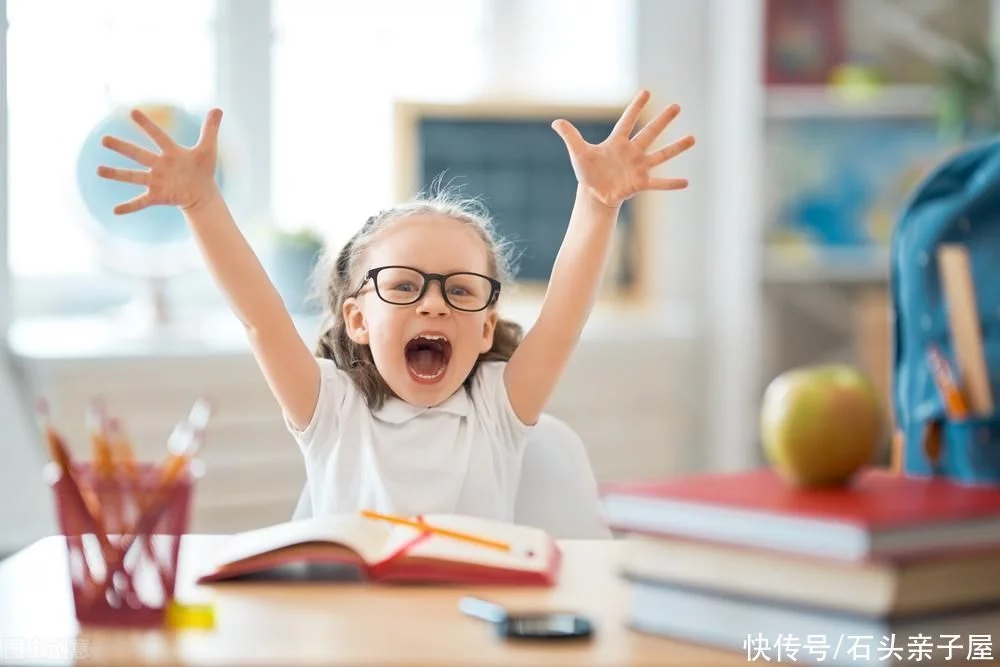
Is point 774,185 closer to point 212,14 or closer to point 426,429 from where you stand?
point 212,14

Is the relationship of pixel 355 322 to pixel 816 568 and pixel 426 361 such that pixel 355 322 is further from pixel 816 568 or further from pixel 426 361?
pixel 816 568

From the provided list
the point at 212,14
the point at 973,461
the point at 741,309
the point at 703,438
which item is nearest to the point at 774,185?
the point at 741,309

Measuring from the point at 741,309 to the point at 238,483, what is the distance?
1.34m

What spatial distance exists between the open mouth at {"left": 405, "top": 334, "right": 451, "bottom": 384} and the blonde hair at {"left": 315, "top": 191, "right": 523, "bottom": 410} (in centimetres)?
4

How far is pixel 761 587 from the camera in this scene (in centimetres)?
92

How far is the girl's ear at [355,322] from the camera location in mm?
1561

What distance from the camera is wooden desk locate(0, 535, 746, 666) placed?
0.90m

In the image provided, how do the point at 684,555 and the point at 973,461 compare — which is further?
the point at 973,461

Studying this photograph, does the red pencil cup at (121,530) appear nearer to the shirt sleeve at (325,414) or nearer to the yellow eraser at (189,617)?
the yellow eraser at (189,617)

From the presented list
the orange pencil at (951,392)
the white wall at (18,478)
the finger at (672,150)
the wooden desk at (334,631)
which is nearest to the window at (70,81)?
the white wall at (18,478)

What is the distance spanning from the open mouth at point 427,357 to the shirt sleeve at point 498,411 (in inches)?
2.2

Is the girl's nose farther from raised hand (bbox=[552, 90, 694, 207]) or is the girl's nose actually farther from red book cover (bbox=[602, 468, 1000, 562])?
red book cover (bbox=[602, 468, 1000, 562])

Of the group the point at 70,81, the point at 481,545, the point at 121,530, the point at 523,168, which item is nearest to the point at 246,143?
the point at 70,81

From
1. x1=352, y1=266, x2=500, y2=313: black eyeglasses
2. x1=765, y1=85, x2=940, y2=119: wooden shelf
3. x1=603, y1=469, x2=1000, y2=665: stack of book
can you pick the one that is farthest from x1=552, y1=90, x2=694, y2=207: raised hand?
x1=765, y1=85, x2=940, y2=119: wooden shelf
